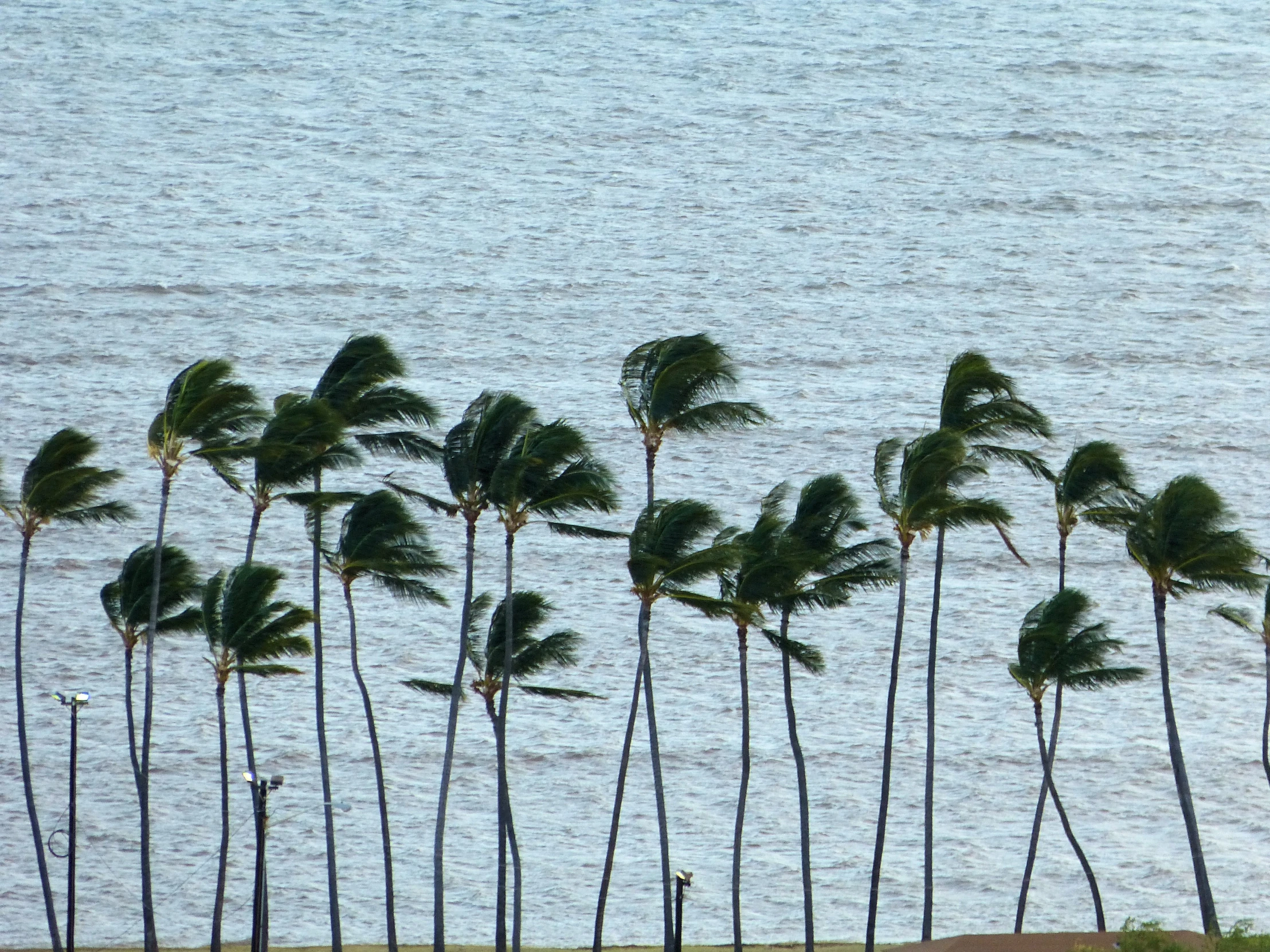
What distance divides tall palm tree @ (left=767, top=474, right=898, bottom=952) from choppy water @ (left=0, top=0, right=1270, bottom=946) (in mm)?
6106

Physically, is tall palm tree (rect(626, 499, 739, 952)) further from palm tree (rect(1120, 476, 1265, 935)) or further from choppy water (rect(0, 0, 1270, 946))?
choppy water (rect(0, 0, 1270, 946))

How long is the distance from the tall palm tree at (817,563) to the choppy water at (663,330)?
20.0ft

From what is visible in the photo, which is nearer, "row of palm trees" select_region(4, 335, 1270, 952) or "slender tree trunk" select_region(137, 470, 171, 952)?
"row of palm trees" select_region(4, 335, 1270, 952)

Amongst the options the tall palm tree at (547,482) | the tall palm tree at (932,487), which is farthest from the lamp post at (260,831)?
the tall palm tree at (932,487)

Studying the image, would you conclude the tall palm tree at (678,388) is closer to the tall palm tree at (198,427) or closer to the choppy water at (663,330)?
the tall palm tree at (198,427)

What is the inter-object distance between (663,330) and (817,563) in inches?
604

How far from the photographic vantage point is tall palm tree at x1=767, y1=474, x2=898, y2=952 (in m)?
17.1

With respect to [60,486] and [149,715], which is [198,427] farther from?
[149,715]

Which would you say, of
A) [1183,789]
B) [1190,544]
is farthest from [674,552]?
[1183,789]

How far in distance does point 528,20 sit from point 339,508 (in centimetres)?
1543

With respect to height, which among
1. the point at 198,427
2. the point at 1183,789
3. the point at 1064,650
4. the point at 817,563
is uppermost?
the point at 198,427

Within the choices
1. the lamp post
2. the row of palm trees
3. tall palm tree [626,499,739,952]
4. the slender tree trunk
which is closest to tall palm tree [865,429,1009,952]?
the row of palm trees

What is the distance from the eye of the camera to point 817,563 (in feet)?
56.6

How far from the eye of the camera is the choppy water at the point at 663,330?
23.8m
